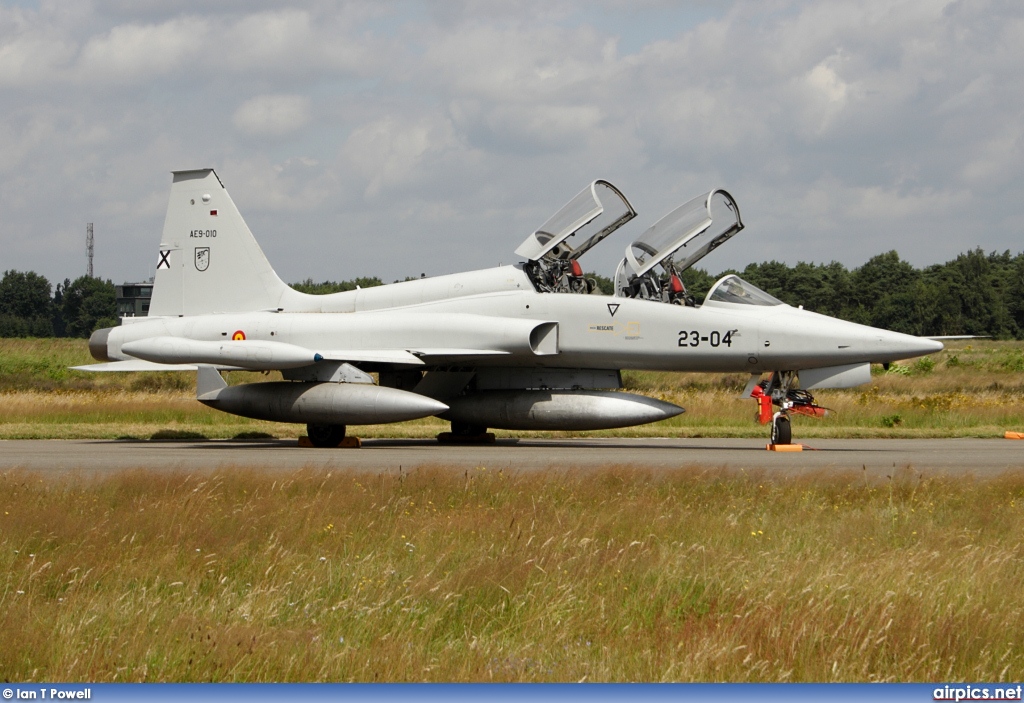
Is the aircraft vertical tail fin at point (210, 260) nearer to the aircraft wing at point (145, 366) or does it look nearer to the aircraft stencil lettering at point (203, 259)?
the aircraft stencil lettering at point (203, 259)

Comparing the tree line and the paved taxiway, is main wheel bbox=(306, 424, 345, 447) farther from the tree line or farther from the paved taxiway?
the tree line

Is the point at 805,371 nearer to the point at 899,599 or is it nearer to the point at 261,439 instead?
the point at 261,439

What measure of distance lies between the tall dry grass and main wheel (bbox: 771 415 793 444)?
7.84 metres

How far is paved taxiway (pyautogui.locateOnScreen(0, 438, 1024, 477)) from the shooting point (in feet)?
46.6

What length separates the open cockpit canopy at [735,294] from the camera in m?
18.6

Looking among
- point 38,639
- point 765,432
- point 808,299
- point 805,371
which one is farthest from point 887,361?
point 808,299

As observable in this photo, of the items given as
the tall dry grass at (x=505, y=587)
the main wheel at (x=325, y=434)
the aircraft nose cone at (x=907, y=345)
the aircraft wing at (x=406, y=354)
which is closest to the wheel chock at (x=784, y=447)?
the aircraft nose cone at (x=907, y=345)

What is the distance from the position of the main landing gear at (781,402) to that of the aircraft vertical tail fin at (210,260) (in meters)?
9.51

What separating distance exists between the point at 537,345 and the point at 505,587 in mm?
12749

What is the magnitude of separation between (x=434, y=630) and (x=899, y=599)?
2483 millimetres

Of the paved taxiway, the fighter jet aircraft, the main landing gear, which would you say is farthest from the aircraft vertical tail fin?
the main landing gear

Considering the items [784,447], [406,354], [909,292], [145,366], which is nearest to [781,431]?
[784,447]

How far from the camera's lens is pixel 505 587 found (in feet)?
20.7

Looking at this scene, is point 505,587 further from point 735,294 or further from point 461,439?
point 461,439
